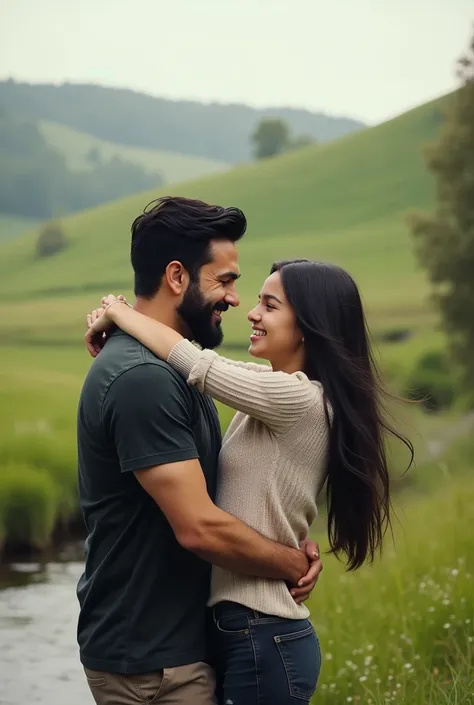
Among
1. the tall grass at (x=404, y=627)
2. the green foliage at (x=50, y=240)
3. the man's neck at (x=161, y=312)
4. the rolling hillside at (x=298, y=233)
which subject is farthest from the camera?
the green foliage at (x=50, y=240)

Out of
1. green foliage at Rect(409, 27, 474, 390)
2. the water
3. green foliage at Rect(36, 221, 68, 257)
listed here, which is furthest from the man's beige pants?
green foliage at Rect(36, 221, 68, 257)

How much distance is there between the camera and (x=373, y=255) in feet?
173

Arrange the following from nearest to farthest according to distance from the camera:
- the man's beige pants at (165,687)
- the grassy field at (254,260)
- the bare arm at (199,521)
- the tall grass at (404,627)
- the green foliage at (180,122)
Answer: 1. the bare arm at (199,521)
2. the man's beige pants at (165,687)
3. the tall grass at (404,627)
4. the grassy field at (254,260)
5. the green foliage at (180,122)

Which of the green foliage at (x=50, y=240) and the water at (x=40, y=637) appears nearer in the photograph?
the water at (x=40, y=637)

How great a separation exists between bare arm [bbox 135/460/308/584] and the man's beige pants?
13.8 inches

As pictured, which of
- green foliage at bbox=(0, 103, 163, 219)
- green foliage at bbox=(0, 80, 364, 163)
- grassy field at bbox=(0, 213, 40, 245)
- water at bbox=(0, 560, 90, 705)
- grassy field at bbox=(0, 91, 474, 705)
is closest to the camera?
grassy field at bbox=(0, 91, 474, 705)

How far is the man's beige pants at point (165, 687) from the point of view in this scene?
136 inches

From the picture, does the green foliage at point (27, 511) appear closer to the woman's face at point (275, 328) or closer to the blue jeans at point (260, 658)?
the woman's face at point (275, 328)

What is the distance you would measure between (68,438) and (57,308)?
23.3 m

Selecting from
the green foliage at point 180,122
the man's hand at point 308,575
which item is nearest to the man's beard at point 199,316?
the man's hand at point 308,575

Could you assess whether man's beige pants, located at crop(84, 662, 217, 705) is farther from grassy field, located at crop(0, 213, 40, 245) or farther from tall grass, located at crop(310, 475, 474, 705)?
grassy field, located at crop(0, 213, 40, 245)

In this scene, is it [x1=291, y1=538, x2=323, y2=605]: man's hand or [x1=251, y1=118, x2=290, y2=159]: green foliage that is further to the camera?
[x1=251, y1=118, x2=290, y2=159]: green foliage

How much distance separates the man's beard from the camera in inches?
146

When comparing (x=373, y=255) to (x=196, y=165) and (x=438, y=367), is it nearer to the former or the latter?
(x=438, y=367)
